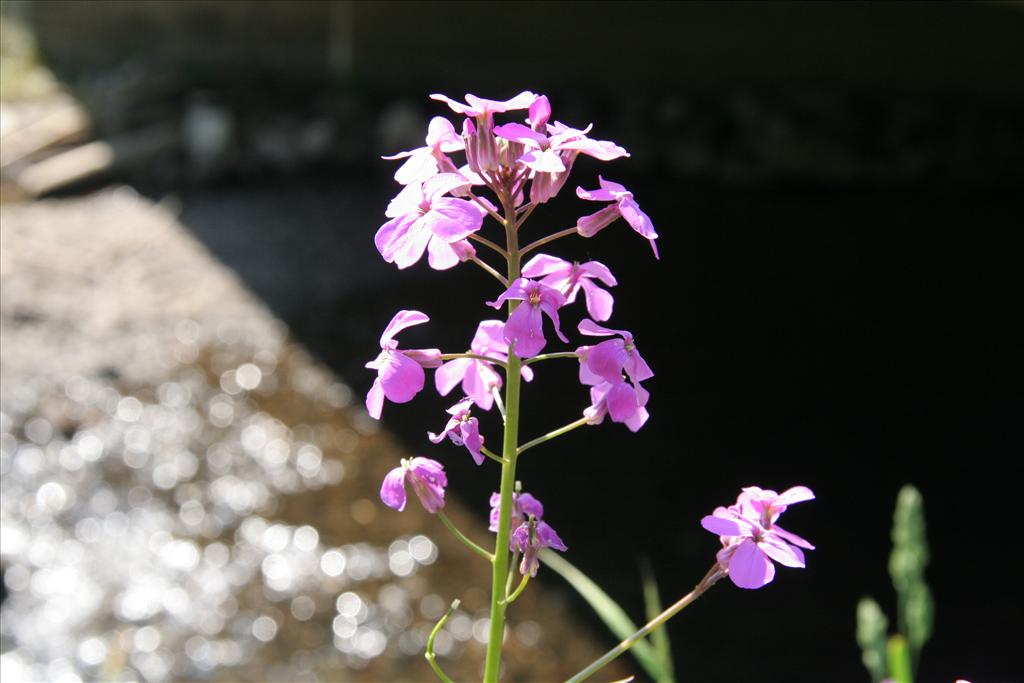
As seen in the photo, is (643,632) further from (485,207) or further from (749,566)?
(485,207)

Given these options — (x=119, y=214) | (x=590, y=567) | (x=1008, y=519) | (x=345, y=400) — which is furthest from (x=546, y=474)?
(x=119, y=214)

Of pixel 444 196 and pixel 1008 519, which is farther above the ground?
pixel 444 196

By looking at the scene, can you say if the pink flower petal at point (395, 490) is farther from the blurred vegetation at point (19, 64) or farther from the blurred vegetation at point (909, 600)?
the blurred vegetation at point (19, 64)

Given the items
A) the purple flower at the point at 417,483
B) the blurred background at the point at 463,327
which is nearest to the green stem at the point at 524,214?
the purple flower at the point at 417,483

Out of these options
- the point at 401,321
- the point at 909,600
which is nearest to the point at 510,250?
the point at 401,321

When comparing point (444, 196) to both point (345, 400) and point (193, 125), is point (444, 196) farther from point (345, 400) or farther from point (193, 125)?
point (193, 125)

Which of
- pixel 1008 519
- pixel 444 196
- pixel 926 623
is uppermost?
pixel 444 196

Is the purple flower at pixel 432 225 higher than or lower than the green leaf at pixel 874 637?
higher
